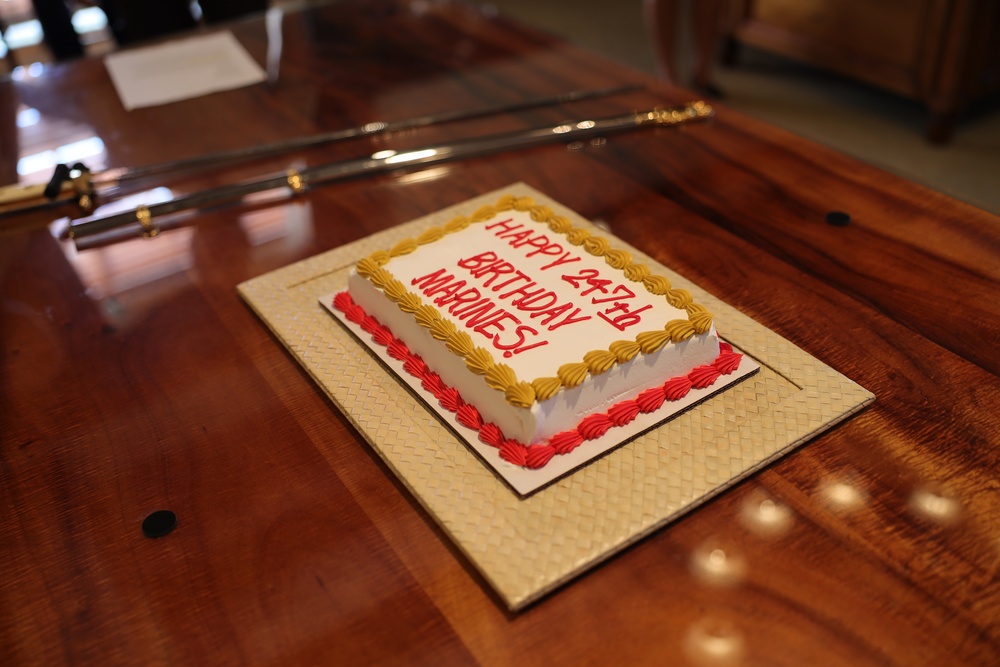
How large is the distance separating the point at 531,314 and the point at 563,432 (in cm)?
14

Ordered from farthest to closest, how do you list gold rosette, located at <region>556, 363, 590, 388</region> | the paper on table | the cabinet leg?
1. the cabinet leg
2. the paper on table
3. gold rosette, located at <region>556, 363, 590, 388</region>

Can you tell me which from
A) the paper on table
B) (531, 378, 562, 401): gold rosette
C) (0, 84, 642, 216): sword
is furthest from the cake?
the paper on table

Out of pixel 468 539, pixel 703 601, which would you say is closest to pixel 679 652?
pixel 703 601

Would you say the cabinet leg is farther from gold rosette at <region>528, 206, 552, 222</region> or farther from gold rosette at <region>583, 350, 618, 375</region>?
gold rosette at <region>583, 350, 618, 375</region>

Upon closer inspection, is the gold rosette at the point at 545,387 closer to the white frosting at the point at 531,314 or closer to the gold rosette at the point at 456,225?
the white frosting at the point at 531,314

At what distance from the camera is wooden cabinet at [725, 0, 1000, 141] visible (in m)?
2.29

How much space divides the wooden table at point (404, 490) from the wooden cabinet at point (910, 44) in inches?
50.4

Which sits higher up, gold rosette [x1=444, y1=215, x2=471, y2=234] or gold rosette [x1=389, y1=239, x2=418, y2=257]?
gold rosette [x1=389, y1=239, x2=418, y2=257]

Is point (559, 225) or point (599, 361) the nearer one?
point (599, 361)

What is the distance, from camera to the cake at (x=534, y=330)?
2.59 feet

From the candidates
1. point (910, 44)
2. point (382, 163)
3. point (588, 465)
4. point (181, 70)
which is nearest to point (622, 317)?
point (588, 465)

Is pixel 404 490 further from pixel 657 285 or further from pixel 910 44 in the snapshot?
pixel 910 44

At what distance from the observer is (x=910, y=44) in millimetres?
2412

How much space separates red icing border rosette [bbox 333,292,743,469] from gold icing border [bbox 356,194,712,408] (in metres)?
0.05
